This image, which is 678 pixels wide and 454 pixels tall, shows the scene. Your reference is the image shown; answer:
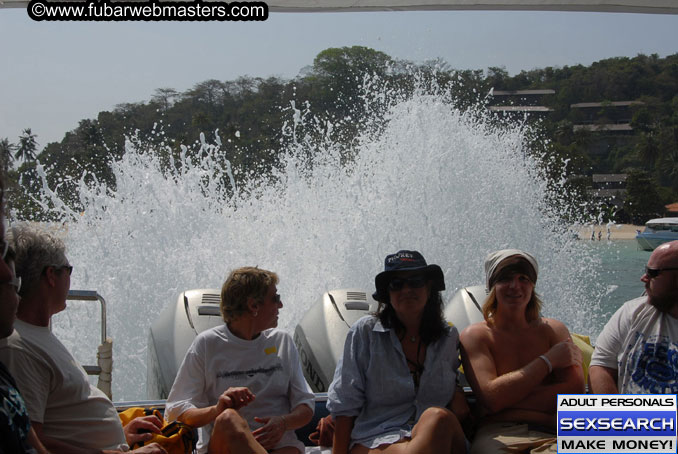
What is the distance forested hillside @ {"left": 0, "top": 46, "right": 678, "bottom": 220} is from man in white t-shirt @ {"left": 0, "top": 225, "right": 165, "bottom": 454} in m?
12.6

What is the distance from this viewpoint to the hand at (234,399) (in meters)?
2.52

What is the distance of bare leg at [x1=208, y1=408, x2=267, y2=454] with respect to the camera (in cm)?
243

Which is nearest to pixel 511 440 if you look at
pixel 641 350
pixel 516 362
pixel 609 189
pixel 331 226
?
pixel 516 362

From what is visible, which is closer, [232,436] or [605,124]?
[232,436]

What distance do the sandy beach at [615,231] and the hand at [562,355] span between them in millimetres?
41415

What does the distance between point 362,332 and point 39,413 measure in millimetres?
1257

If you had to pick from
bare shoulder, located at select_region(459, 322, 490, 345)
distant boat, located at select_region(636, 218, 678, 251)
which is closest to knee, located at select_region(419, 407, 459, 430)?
bare shoulder, located at select_region(459, 322, 490, 345)

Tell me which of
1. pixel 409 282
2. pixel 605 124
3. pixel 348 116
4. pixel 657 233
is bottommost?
pixel 657 233

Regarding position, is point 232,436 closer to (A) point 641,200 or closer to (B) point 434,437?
(B) point 434,437

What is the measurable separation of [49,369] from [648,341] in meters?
2.19

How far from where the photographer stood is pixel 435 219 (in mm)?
10492

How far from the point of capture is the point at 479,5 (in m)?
3.58

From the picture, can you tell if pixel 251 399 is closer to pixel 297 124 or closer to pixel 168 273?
pixel 168 273

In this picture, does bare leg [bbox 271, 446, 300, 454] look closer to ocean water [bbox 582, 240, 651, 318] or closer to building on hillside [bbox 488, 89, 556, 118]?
ocean water [bbox 582, 240, 651, 318]
